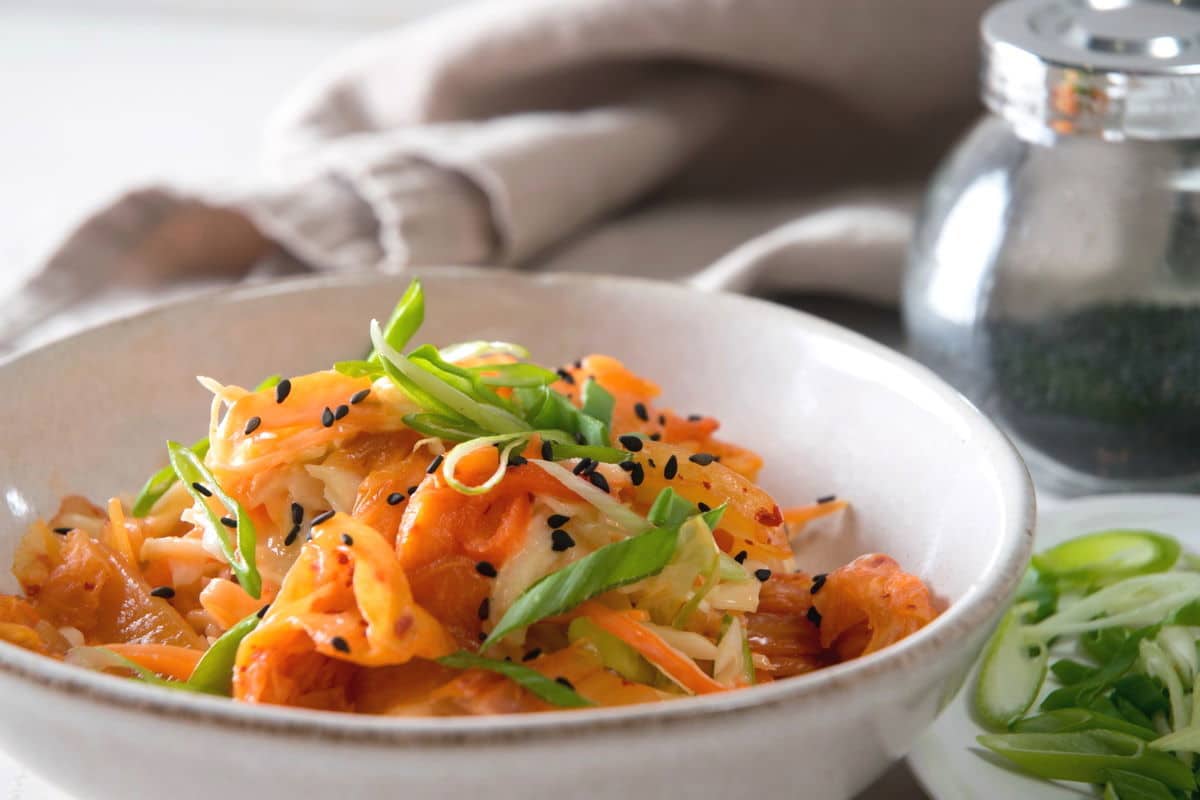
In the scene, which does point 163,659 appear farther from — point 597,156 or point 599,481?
point 597,156

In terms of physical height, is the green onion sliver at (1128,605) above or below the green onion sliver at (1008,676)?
below

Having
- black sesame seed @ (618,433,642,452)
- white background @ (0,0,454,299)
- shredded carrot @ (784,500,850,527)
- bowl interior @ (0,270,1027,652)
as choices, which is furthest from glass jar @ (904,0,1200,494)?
white background @ (0,0,454,299)

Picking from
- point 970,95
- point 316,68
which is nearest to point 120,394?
point 970,95

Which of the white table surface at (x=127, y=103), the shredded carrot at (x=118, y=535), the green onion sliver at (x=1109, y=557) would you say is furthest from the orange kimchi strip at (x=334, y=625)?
the white table surface at (x=127, y=103)

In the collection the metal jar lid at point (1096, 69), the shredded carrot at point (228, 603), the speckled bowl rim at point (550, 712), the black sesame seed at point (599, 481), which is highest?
the metal jar lid at point (1096, 69)

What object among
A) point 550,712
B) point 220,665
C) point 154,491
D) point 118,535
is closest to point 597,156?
point 154,491

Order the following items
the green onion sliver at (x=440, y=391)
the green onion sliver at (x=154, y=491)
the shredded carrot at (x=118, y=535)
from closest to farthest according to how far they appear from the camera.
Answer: the green onion sliver at (x=440, y=391)
the shredded carrot at (x=118, y=535)
the green onion sliver at (x=154, y=491)

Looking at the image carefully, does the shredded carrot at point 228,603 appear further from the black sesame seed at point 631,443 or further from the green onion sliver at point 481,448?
the black sesame seed at point 631,443

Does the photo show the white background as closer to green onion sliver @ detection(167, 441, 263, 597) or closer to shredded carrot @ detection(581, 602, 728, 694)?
green onion sliver @ detection(167, 441, 263, 597)
